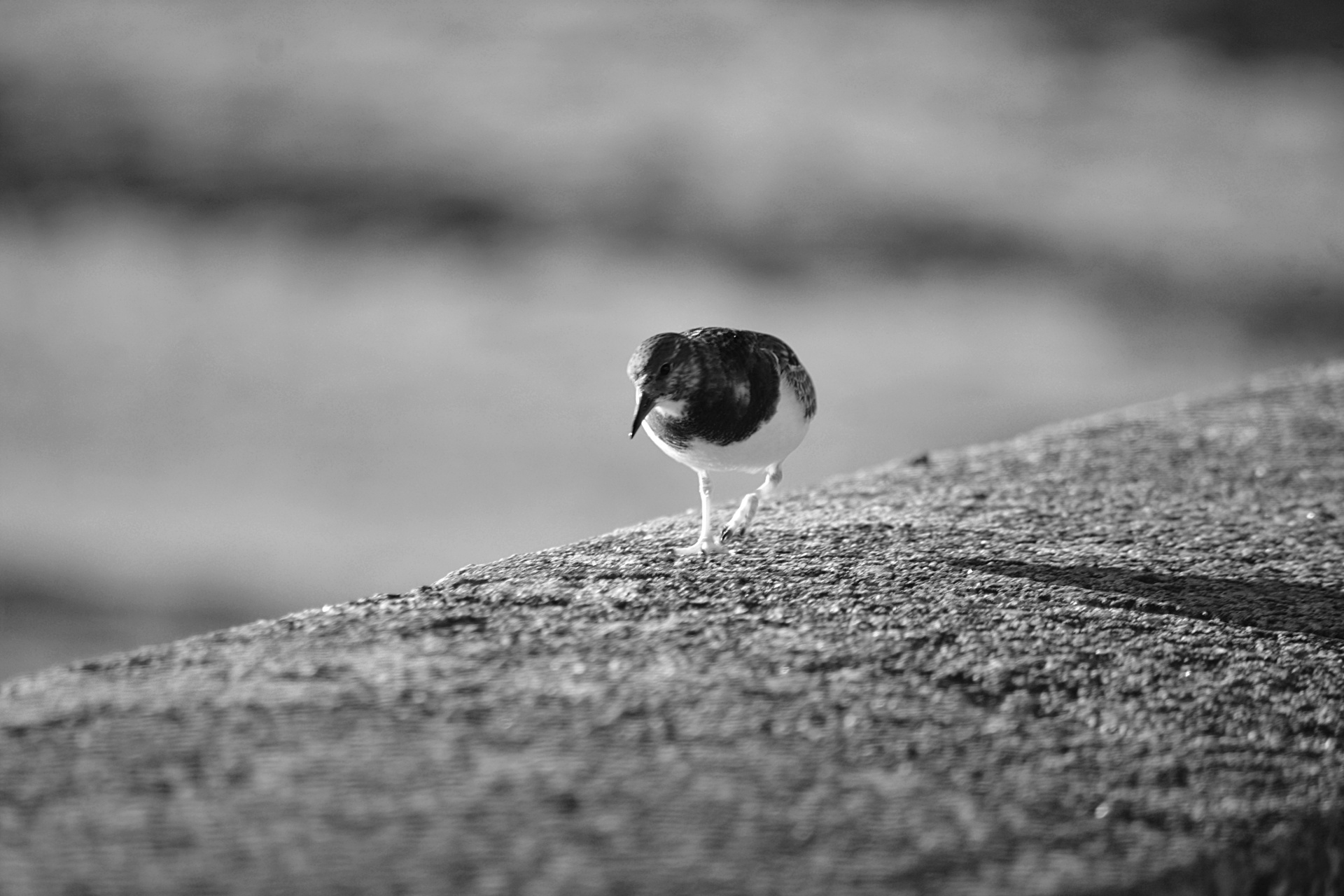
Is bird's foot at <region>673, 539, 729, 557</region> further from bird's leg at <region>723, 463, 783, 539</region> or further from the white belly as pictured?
the white belly

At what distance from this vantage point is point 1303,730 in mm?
1896

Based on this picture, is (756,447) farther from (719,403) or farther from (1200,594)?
(1200,594)

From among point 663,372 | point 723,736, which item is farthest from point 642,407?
point 723,736

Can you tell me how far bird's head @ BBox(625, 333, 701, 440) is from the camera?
95.3 inches

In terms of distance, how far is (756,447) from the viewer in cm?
260

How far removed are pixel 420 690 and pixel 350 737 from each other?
158 mm

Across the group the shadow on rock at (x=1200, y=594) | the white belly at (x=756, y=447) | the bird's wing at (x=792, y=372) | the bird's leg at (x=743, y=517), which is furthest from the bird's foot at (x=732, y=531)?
the shadow on rock at (x=1200, y=594)

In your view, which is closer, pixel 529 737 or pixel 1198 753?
pixel 529 737

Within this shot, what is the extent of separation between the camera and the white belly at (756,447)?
100 inches

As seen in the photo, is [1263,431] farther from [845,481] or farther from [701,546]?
[701,546]

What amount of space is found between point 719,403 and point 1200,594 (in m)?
0.98

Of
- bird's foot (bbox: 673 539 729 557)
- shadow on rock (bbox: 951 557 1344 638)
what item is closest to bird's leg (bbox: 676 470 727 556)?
bird's foot (bbox: 673 539 729 557)

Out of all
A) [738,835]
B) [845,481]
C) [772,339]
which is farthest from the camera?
[845,481]

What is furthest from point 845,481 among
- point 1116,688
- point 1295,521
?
point 1116,688
